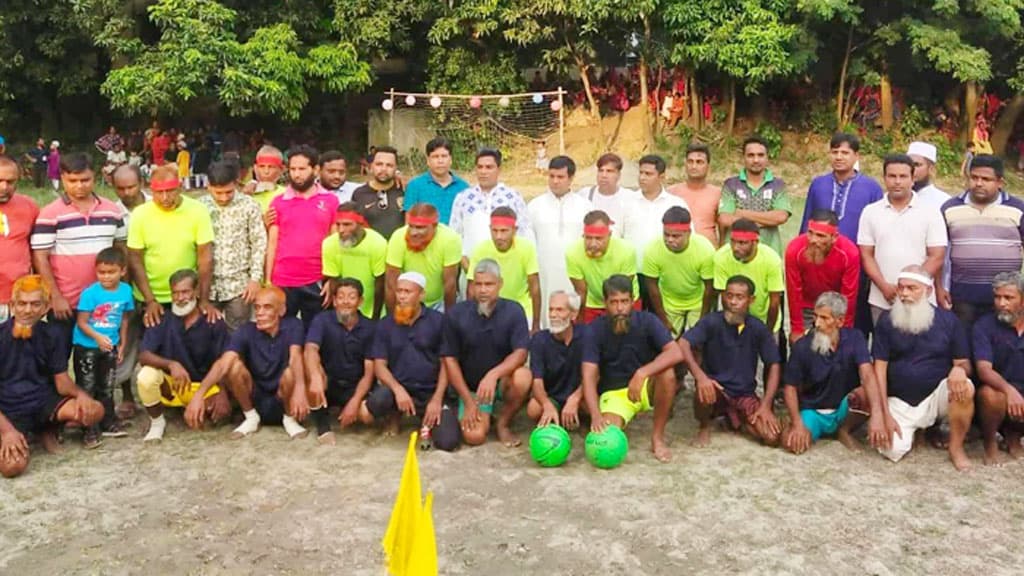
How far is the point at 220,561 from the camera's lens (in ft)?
14.5

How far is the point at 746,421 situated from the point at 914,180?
2.38 m

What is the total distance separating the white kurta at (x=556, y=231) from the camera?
22.6ft

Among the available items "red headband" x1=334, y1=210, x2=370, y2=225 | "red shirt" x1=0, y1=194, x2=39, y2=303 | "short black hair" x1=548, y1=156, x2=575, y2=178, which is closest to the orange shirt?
"short black hair" x1=548, y1=156, x2=575, y2=178

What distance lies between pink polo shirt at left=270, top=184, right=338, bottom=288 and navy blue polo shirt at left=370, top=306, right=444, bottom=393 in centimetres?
88

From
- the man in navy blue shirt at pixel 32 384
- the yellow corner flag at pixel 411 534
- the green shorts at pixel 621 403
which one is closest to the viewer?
the yellow corner flag at pixel 411 534

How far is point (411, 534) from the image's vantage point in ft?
9.53

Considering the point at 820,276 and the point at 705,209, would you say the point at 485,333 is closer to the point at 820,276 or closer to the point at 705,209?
the point at 705,209

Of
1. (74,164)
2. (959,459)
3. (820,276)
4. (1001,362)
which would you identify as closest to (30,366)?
(74,164)

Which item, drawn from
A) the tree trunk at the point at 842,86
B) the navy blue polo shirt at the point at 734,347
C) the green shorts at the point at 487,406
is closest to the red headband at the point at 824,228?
the navy blue polo shirt at the point at 734,347

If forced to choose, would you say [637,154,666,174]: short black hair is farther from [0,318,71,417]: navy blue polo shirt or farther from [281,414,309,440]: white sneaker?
[0,318,71,417]: navy blue polo shirt

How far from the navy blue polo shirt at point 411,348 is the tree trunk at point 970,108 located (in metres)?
20.2

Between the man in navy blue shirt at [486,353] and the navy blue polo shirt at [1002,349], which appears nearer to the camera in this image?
the navy blue polo shirt at [1002,349]

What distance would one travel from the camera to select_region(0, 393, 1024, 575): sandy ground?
443cm

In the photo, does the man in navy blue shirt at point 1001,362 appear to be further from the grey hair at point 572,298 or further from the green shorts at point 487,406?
the green shorts at point 487,406
